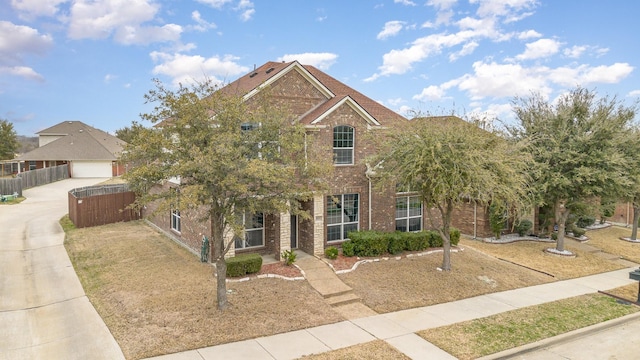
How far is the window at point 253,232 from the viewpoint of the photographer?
16656mm

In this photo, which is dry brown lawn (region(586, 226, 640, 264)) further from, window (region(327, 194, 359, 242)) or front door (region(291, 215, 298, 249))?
front door (region(291, 215, 298, 249))

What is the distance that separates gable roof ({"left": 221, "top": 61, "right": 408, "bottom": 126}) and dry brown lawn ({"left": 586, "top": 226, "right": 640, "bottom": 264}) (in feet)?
45.5

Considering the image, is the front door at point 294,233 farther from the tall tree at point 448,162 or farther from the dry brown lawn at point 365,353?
the dry brown lawn at point 365,353

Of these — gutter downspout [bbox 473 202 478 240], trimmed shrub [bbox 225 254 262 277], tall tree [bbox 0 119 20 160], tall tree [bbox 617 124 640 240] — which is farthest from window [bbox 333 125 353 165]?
tall tree [bbox 0 119 20 160]

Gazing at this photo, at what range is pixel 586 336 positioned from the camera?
11.7 m

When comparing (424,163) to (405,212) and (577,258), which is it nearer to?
(405,212)

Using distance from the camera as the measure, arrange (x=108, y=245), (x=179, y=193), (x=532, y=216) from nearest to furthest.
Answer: (x=179, y=193) < (x=108, y=245) < (x=532, y=216)

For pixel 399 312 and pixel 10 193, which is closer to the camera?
pixel 399 312

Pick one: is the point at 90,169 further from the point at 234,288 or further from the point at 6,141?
the point at 234,288

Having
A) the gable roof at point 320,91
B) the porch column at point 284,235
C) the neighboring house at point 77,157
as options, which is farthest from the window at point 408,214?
the neighboring house at point 77,157

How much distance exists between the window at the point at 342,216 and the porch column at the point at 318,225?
70 cm

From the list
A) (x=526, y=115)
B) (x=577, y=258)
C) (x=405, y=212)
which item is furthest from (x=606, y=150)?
(x=405, y=212)

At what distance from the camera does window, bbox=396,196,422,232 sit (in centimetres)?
1988

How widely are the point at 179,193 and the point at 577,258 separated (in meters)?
19.3
